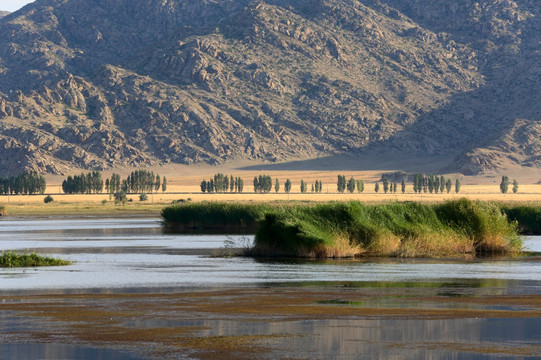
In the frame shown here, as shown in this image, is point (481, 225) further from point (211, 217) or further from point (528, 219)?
point (211, 217)

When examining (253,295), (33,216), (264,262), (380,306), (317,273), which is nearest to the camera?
(380,306)

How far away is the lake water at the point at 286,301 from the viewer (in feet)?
73.3

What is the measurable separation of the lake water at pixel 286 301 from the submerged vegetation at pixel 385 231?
1699mm

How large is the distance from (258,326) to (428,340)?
485 centimetres

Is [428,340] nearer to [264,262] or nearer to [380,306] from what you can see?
[380,306]

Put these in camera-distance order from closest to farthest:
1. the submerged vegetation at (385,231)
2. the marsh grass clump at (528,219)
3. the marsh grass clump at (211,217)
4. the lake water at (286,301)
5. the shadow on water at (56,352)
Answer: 1. the shadow on water at (56,352)
2. the lake water at (286,301)
3. the submerged vegetation at (385,231)
4. the marsh grass clump at (528,219)
5. the marsh grass clump at (211,217)

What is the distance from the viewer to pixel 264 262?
49469 millimetres

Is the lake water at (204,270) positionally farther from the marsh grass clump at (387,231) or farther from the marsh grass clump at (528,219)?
the marsh grass clump at (528,219)

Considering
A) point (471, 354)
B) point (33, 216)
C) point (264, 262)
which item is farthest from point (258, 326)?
point (33, 216)

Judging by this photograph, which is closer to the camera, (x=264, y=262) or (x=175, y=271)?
(x=175, y=271)

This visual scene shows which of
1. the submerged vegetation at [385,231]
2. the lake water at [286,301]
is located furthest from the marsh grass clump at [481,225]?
the lake water at [286,301]

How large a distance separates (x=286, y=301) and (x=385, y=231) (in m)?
20.5

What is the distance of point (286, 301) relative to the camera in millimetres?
31766

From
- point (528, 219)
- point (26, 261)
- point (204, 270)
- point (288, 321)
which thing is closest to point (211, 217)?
point (528, 219)
